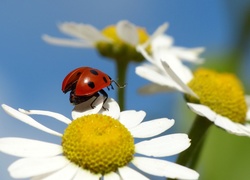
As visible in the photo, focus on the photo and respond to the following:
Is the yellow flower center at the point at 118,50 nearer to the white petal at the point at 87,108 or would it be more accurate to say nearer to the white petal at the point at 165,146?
the white petal at the point at 87,108

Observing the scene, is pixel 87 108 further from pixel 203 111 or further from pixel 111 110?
pixel 203 111

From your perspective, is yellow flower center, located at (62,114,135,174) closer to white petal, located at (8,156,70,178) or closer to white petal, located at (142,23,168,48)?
white petal, located at (8,156,70,178)

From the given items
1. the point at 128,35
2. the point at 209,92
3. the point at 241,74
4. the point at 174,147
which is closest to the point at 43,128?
the point at 174,147

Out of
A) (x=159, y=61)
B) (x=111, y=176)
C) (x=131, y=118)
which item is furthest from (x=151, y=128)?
(x=159, y=61)

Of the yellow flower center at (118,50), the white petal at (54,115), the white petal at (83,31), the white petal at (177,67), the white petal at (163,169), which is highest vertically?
the white petal at (83,31)

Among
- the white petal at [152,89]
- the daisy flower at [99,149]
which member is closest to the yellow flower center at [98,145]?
the daisy flower at [99,149]

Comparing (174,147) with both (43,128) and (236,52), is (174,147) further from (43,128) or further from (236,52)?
(236,52)
